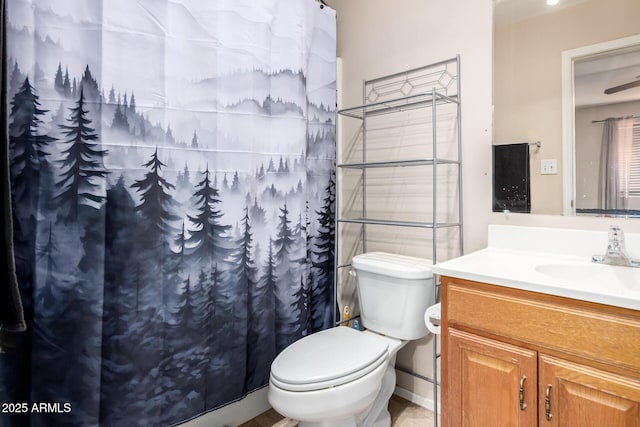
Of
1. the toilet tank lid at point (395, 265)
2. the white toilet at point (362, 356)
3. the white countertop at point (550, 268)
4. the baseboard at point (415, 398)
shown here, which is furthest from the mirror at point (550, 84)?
the baseboard at point (415, 398)

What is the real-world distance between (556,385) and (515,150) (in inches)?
36.2

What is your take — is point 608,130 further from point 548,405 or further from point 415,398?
point 415,398

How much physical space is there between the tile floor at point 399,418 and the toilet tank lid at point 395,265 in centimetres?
73

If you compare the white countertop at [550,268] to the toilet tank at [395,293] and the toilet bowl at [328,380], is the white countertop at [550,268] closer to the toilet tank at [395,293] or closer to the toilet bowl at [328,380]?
the toilet tank at [395,293]

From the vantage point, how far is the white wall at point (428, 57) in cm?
157

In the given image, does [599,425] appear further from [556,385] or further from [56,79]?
[56,79]

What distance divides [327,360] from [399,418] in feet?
2.19

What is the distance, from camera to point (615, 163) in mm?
1283

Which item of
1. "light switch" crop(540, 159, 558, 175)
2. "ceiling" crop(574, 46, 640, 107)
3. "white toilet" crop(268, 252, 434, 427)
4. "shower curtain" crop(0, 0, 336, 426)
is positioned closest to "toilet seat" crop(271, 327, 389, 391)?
"white toilet" crop(268, 252, 434, 427)

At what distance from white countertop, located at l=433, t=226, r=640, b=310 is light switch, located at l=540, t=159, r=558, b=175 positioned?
239 mm

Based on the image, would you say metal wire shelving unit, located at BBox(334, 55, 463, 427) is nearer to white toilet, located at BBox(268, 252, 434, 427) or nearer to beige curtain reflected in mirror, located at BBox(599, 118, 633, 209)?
white toilet, located at BBox(268, 252, 434, 427)

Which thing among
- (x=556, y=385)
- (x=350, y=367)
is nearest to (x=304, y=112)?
(x=350, y=367)

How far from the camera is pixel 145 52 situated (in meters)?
1.22

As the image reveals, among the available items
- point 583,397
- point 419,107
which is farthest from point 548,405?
point 419,107
